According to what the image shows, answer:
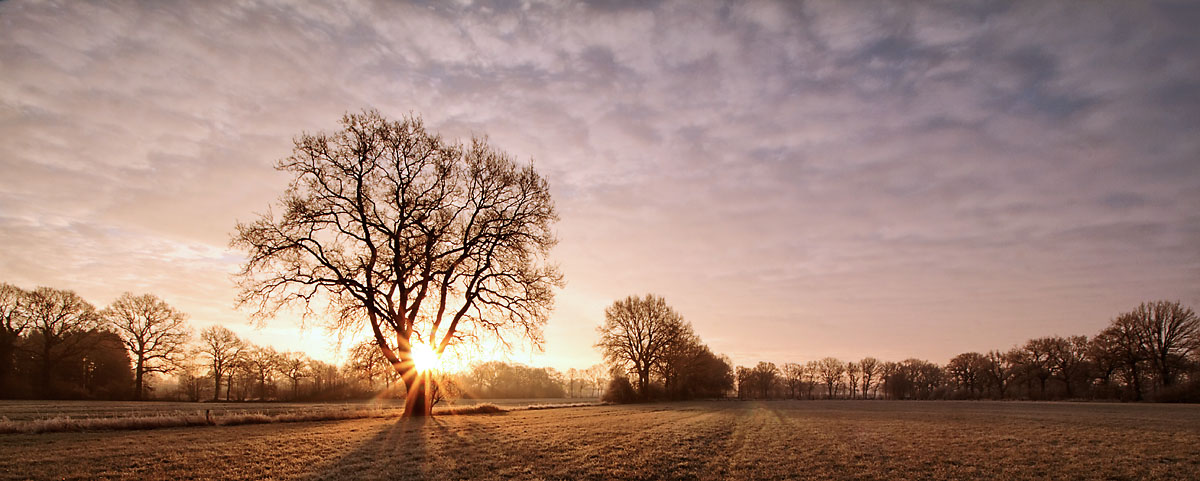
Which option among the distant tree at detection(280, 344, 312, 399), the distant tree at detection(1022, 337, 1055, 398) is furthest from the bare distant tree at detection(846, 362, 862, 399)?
the distant tree at detection(280, 344, 312, 399)

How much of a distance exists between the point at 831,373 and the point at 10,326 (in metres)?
151

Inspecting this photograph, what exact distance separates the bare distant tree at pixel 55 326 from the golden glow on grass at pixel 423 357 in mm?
56322

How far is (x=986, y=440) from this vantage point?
738 inches

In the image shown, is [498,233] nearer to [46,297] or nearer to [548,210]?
[548,210]

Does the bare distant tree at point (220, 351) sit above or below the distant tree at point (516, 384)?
above

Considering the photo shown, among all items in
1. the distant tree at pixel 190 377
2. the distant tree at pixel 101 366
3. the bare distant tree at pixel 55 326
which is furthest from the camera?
the distant tree at pixel 190 377

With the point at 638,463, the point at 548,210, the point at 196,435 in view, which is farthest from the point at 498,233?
the point at 638,463

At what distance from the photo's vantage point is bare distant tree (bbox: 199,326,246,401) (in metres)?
70.6

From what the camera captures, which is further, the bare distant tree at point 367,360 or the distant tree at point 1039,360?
the distant tree at point 1039,360

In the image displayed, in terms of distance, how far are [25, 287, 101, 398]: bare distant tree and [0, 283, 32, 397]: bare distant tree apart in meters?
0.63

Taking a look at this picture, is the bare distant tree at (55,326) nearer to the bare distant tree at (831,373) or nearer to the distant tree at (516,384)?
the distant tree at (516,384)

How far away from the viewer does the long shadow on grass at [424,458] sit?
1087cm

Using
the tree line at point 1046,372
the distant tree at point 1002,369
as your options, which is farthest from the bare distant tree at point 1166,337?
the distant tree at point 1002,369

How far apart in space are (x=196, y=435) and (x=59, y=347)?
60019 mm
